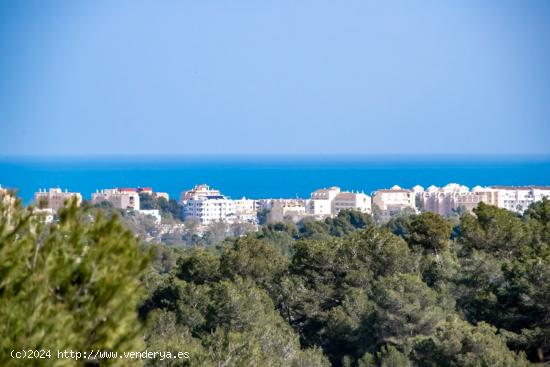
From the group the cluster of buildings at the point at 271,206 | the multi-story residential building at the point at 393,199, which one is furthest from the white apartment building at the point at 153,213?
the multi-story residential building at the point at 393,199

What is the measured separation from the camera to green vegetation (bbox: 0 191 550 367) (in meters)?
4.55

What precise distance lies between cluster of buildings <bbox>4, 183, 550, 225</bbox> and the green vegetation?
53.9m

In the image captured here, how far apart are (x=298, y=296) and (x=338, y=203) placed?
62.5 meters

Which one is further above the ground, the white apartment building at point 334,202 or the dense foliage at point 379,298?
the dense foliage at point 379,298

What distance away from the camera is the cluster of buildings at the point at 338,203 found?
2972 inches

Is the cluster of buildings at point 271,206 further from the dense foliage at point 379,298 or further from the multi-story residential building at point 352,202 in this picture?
the dense foliage at point 379,298

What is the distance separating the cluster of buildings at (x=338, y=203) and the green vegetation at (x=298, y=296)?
177ft

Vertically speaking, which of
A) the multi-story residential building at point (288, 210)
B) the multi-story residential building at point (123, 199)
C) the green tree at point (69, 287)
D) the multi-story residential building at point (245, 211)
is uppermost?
the green tree at point (69, 287)

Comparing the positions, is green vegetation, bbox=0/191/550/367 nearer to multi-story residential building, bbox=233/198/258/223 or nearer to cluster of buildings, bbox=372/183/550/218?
cluster of buildings, bbox=372/183/550/218

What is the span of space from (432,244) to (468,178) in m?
125

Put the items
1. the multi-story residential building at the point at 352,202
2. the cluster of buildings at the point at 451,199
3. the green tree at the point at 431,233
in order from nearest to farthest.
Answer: the green tree at the point at 431,233 < the cluster of buildings at the point at 451,199 < the multi-story residential building at the point at 352,202

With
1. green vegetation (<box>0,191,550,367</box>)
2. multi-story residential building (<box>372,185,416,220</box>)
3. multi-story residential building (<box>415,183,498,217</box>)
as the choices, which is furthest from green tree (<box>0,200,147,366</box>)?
multi-story residential building (<box>372,185,416,220</box>)

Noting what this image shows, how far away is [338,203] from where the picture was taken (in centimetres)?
7925

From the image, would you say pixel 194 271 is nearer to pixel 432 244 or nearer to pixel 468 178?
pixel 432 244
